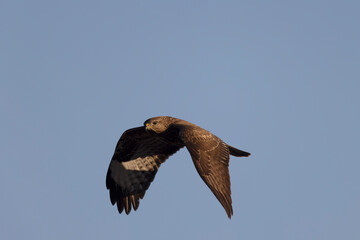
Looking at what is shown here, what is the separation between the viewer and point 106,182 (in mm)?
14938

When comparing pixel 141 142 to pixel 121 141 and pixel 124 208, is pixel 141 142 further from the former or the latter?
pixel 124 208

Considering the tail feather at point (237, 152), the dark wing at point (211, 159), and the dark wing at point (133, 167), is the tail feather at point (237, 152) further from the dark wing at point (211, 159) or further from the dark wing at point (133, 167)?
the dark wing at point (133, 167)

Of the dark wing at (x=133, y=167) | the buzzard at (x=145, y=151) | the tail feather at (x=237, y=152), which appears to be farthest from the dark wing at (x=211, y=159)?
the dark wing at (x=133, y=167)

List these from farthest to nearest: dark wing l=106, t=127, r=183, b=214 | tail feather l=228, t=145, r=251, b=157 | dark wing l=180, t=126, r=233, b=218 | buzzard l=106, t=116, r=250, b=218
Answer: dark wing l=106, t=127, r=183, b=214
tail feather l=228, t=145, r=251, b=157
buzzard l=106, t=116, r=250, b=218
dark wing l=180, t=126, r=233, b=218

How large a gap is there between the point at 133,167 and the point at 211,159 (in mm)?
3600

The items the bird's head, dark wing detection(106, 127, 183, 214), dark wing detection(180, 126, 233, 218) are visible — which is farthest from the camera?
dark wing detection(106, 127, 183, 214)

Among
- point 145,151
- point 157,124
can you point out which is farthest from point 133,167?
point 157,124

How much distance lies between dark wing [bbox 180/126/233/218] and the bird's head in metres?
0.94

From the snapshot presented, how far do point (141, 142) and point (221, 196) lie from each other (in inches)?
170

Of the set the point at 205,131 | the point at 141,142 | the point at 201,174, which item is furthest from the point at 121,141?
→ the point at 201,174

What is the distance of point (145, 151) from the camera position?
1484 cm

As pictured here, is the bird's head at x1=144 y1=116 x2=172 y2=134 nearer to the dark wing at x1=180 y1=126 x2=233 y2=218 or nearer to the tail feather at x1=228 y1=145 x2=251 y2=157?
the dark wing at x1=180 y1=126 x2=233 y2=218

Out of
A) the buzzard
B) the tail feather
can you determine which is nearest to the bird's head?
the buzzard

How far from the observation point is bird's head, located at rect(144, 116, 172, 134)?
13.4 meters
